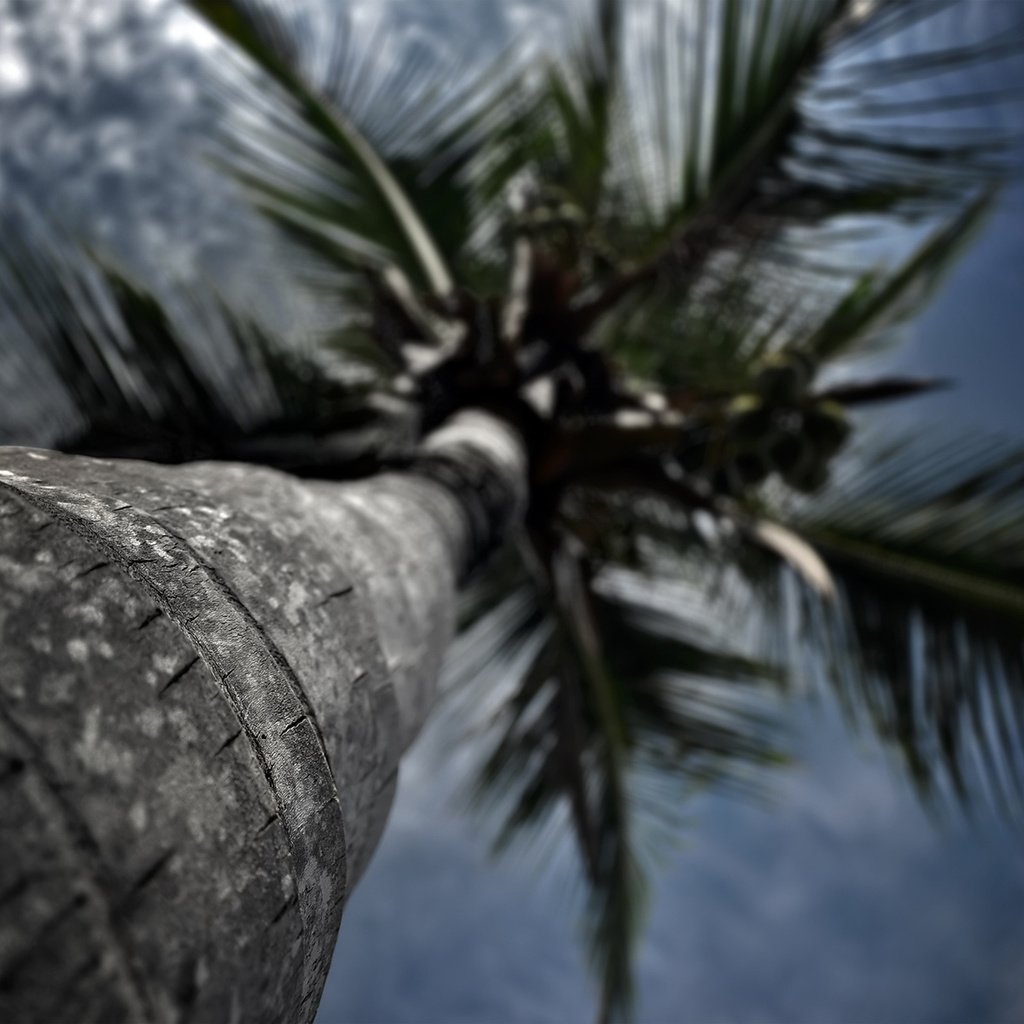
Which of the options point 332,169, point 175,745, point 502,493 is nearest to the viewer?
point 175,745

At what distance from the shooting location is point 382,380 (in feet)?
12.6

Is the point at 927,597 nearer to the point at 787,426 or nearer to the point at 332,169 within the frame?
the point at 787,426

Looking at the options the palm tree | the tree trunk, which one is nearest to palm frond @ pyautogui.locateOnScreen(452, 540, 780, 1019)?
the palm tree

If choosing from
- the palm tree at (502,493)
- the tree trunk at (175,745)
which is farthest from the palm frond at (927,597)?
the tree trunk at (175,745)

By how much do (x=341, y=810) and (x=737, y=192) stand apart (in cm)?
334

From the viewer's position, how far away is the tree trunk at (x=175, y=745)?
42cm

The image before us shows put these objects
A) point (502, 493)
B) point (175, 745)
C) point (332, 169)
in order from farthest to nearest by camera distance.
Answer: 1. point (332, 169)
2. point (502, 493)
3. point (175, 745)

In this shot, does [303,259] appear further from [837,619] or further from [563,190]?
[837,619]

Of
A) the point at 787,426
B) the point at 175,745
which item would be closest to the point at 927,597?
the point at 787,426

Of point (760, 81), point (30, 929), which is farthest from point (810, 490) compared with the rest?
point (30, 929)

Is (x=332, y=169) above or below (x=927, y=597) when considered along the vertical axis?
above

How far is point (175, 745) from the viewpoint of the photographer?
1.72 feet

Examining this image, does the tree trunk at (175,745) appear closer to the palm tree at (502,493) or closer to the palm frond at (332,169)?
the palm tree at (502,493)

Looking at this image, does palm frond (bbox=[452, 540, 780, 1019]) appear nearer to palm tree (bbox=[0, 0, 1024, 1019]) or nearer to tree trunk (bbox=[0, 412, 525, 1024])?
palm tree (bbox=[0, 0, 1024, 1019])
